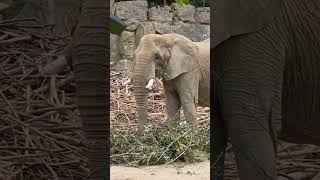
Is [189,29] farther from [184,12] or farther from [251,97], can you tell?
[251,97]

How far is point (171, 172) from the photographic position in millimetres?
1020

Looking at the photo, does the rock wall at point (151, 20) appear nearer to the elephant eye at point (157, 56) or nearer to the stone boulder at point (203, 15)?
the stone boulder at point (203, 15)

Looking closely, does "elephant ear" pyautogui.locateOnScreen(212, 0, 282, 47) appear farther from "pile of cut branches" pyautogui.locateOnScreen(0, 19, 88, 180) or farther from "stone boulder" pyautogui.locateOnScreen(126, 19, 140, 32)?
"pile of cut branches" pyautogui.locateOnScreen(0, 19, 88, 180)

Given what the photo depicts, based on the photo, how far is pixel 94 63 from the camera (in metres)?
0.91

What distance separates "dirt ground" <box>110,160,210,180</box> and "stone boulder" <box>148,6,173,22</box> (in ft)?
0.98

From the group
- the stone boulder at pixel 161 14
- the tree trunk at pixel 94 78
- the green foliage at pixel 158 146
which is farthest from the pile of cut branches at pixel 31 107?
the stone boulder at pixel 161 14

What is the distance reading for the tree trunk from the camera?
0.91 metres

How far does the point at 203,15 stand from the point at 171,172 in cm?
30

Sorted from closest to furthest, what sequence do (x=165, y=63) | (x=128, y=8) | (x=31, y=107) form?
1. (x=31, y=107)
2. (x=128, y=8)
3. (x=165, y=63)

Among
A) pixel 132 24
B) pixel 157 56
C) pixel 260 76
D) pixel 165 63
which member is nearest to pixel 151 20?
pixel 132 24

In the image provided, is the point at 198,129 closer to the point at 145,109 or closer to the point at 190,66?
the point at 145,109

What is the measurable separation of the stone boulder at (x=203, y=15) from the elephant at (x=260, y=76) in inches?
0.6

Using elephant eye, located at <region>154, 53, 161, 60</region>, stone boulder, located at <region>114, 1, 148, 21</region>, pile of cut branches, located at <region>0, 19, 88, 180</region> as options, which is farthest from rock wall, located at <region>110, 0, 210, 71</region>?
elephant eye, located at <region>154, 53, 161, 60</region>

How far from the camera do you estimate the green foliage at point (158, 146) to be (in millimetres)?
1009
